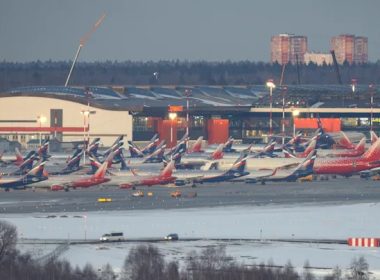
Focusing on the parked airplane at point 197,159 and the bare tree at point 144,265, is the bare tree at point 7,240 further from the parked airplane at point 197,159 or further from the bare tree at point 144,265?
the parked airplane at point 197,159

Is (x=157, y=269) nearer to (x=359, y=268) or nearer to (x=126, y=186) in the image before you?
(x=359, y=268)

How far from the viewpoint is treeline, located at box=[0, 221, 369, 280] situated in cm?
4975

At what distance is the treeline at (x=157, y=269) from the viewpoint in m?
49.8

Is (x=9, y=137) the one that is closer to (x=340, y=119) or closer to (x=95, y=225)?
(x=340, y=119)

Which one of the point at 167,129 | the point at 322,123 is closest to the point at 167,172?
the point at 322,123

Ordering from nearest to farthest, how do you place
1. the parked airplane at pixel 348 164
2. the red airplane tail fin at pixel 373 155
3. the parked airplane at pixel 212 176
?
the parked airplane at pixel 212 176 < the parked airplane at pixel 348 164 < the red airplane tail fin at pixel 373 155

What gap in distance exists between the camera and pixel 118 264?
2158 inches

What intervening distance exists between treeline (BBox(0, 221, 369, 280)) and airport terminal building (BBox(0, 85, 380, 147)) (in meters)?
73.4

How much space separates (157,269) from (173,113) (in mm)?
86291

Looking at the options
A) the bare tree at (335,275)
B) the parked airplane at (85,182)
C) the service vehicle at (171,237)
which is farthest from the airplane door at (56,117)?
the bare tree at (335,275)

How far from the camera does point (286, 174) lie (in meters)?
95.5

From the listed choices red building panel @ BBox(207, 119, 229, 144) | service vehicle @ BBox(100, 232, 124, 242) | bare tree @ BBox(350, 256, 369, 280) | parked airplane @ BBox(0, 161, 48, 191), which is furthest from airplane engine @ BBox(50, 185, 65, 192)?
red building panel @ BBox(207, 119, 229, 144)

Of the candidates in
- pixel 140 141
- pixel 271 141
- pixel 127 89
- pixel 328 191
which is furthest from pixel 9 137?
pixel 328 191

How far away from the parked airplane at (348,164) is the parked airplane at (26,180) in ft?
58.7
